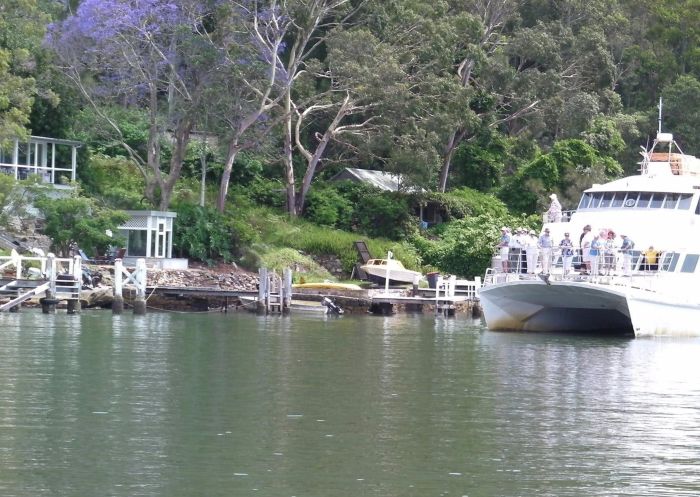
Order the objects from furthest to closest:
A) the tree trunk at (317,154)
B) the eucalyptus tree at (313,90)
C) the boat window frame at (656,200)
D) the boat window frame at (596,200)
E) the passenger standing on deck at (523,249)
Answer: the tree trunk at (317,154)
the eucalyptus tree at (313,90)
the boat window frame at (596,200)
the boat window frame at (656,200)
the passenger standing on deck at (523,249)

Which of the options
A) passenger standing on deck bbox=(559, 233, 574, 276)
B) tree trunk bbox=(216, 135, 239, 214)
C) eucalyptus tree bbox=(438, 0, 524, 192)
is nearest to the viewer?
passenger standing on deck bbox=(559, 233, 574, 276)

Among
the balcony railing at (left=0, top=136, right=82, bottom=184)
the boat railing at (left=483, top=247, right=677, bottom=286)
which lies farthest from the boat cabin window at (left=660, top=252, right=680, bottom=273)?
the balcony railing at (left=0, top=136, right=82, bottom=184)

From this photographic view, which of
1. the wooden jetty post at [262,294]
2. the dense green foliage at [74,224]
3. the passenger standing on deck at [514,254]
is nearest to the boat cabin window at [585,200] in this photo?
the passenger standing on deck at [514,254]

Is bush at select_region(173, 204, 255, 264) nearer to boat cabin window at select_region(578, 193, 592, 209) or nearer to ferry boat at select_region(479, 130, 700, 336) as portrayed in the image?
ferry boat at select_region(479, 130, 700, 336)

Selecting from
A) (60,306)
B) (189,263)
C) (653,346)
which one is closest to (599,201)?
(653,346)

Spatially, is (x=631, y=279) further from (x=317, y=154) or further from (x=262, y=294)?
(x=317, y=154)

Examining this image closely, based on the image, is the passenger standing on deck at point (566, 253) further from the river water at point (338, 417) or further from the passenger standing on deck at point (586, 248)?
the river water at point (338, 417)

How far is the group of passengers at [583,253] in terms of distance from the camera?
38562 millimetres

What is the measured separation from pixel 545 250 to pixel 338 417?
18316 mm

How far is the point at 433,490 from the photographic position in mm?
16781

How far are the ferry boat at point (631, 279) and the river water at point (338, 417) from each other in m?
2.11

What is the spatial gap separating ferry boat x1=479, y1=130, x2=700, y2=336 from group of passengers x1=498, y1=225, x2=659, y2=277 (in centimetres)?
17

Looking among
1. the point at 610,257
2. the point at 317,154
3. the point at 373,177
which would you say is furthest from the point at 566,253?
the point at 373,177

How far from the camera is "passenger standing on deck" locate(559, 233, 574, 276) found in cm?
3900
